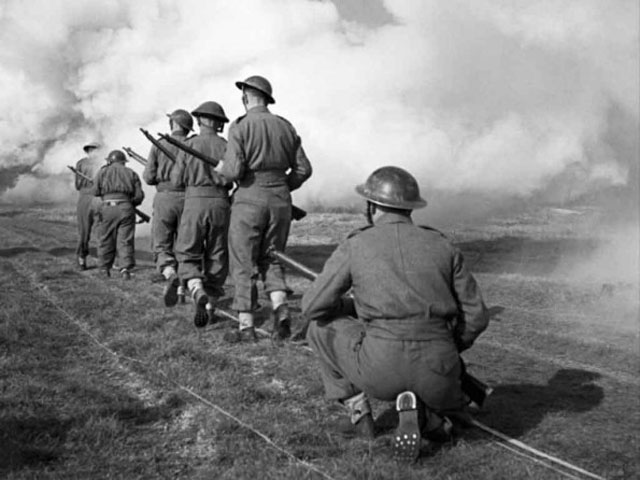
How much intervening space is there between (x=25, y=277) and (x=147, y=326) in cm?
483

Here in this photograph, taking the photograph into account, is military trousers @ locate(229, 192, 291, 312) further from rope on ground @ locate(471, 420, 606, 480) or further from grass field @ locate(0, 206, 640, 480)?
rope on ground @ locate(471, 420, 606, 480)

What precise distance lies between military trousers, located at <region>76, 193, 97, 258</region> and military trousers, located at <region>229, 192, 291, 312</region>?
7233 mm

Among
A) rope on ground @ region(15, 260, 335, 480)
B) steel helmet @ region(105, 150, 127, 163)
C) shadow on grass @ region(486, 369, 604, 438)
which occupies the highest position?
steel helmet @ region(105, 150, 127, 163)

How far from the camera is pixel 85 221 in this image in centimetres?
1356

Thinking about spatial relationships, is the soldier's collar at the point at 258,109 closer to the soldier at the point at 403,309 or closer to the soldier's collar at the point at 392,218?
the soldier at the point at 403,309

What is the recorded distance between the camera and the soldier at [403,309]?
3789 millimetres

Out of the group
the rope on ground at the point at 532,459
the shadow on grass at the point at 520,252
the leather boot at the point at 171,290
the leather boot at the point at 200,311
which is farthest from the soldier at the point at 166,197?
the shadow on grass at the point at 520,252

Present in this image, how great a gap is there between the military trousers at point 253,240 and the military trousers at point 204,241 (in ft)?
3.04

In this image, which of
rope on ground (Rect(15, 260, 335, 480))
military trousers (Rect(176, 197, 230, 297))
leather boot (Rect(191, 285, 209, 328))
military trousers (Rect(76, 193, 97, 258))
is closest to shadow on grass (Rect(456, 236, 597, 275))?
military trousers (Rect(176, 197, 230, 297))

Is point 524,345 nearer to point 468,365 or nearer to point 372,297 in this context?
point 468,365

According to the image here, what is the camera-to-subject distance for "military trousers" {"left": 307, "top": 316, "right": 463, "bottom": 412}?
380cm

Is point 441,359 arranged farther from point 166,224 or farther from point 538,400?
point 166,224

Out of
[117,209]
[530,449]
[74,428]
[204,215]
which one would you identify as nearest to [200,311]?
Answer: [204,215]

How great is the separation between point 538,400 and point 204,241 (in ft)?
13.1
